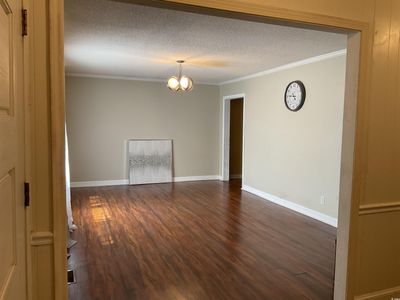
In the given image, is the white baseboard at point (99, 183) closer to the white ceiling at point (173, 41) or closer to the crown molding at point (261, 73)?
the crown molding at point (261, 73)

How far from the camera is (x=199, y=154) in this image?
7645 millimetres

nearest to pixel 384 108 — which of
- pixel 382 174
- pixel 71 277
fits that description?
pixel 382 174

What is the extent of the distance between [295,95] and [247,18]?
353 centimetres

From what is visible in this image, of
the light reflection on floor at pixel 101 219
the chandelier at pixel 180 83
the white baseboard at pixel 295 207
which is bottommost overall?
the light reflection on floor at pixel 101 219

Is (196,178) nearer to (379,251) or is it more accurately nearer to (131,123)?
(131,123)

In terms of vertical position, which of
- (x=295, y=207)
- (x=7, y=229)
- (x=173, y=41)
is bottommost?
(x=295, y=207)

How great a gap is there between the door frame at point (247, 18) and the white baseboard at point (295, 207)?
242 centimetres

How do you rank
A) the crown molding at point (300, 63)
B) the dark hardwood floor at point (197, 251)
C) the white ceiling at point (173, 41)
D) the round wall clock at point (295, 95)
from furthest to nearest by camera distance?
the round wall clock at point (295, 95)
the crown molding at point (300, 63)
the white ceiling at point (173, 41)
the dark hardwood floor at point (197, 251)

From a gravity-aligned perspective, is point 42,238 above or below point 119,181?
above

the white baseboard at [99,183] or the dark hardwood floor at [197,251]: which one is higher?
the white baseboard at [99,183]

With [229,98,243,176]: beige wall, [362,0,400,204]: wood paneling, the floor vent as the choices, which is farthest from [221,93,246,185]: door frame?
[362,0,400,204]: wood paneling

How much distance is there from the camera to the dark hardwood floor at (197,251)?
8.76 ft

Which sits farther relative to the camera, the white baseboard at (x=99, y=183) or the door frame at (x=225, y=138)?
the door frame at (x=225, y=138)

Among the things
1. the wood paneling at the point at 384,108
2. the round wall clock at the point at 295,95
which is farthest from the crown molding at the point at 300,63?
the wood paneling at the point at 384,108
